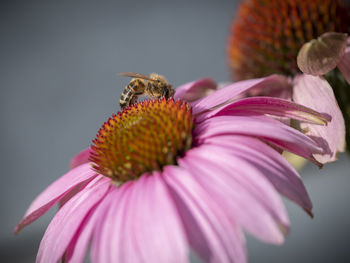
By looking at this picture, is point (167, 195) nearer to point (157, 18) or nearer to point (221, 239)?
point (221, 239)

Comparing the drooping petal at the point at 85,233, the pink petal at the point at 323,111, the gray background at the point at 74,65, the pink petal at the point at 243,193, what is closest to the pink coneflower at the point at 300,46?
the pink petal at the point at 323,111

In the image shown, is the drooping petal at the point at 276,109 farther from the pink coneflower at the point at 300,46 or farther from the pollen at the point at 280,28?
the pollen at the point at 280,28

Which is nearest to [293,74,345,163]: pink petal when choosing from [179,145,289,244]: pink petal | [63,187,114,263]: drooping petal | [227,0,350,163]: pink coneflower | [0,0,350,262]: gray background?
[227,0,350,163]: pink coneflower

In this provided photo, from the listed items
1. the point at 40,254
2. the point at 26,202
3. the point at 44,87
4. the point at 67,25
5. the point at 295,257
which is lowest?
the point at 295,257

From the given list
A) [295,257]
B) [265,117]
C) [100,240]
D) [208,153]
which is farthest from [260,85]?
[295,257]

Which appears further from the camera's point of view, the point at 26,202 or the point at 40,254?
the point at 26,202

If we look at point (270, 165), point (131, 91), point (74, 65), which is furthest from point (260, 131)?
point (74, 65)
